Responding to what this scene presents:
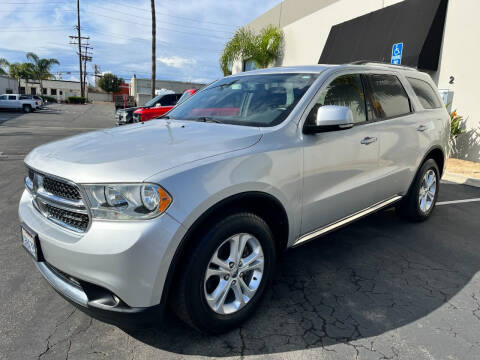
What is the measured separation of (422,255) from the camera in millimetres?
3625

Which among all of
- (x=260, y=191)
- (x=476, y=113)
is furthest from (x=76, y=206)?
(x=476, y=113)

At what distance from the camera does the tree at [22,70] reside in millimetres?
63531

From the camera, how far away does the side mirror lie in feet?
8.39

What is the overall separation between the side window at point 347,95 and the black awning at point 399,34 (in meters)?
7.27

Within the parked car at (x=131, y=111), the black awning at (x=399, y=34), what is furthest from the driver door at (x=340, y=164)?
the parked car at (x=131, y=111)

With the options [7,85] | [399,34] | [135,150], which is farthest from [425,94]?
[7,85]

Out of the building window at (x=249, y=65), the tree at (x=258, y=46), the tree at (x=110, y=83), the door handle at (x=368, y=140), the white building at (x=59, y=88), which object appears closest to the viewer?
the door handle at (x=368, y=140)

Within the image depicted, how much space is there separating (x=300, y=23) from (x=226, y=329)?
16826 mm

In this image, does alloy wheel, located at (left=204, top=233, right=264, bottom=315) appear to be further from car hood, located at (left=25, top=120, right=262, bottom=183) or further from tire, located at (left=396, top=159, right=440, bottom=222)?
tire, located at (left=396, top=159, right=440, bottom=222)

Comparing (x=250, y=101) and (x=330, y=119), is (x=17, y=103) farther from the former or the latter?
(x=330, y=119)

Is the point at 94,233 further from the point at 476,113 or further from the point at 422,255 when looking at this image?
the point at 476,113

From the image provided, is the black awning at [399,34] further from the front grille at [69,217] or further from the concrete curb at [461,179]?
the front grille at [69,217]

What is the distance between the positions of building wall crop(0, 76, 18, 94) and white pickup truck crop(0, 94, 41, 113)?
18154 mm

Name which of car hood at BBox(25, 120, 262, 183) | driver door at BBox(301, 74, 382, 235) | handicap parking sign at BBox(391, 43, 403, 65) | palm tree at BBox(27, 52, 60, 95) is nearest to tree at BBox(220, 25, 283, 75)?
handicap parking sign at BBox(391, 43, 403, 65)
